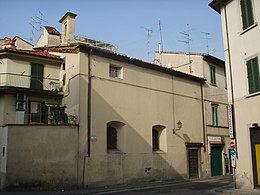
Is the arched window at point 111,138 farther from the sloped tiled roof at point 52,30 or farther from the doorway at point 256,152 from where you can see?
the sloped tiled roof at point 52,30

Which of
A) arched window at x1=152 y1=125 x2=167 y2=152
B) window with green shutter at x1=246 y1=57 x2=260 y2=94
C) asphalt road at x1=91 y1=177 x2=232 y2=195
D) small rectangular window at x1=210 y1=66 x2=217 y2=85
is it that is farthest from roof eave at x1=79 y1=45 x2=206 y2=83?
asphalt road at x1=91 y1=177 x2=232 y2=195

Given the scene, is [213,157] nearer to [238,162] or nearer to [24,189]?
[238,162]

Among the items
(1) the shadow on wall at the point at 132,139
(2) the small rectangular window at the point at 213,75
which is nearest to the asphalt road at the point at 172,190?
(1) the shadow on wall at the point at 132,139

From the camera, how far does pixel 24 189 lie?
1416 centimetres

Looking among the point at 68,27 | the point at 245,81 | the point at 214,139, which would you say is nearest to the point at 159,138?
the point at 214,139

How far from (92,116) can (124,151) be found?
2.93 metres

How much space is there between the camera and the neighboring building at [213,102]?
2281cm

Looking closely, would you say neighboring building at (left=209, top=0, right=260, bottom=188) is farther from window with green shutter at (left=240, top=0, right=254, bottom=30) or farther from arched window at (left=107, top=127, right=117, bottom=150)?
arched window at (left=107, top=127, right=117, bottom=150)

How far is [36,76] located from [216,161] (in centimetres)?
1443

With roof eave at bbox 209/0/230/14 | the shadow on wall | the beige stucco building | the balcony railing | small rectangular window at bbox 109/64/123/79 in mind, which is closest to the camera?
the beige stucco building

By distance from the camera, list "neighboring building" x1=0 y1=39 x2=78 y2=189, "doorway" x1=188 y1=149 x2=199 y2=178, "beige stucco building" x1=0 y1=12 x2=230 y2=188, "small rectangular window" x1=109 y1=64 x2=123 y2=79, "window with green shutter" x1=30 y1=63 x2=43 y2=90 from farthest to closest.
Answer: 1. "doorway" x1=188 y1=149 x2=199 y2=178
2. "window with green shutter" x1=30 y1=63 x2=43 y2=90
3. "small rectangular window" x1=109 y1=64 x2=123 y2=79
4. "beige stucco building" x1=0 y1=12 x2=230 y2=188
5. "neighboring building" x1=0 y1=39 x2=78 y2=189

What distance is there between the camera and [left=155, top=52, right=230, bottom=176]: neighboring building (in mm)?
22812

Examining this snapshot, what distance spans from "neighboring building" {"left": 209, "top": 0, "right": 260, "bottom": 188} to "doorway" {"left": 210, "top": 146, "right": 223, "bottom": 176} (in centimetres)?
852

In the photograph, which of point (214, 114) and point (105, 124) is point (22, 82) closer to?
point (105, 124)
